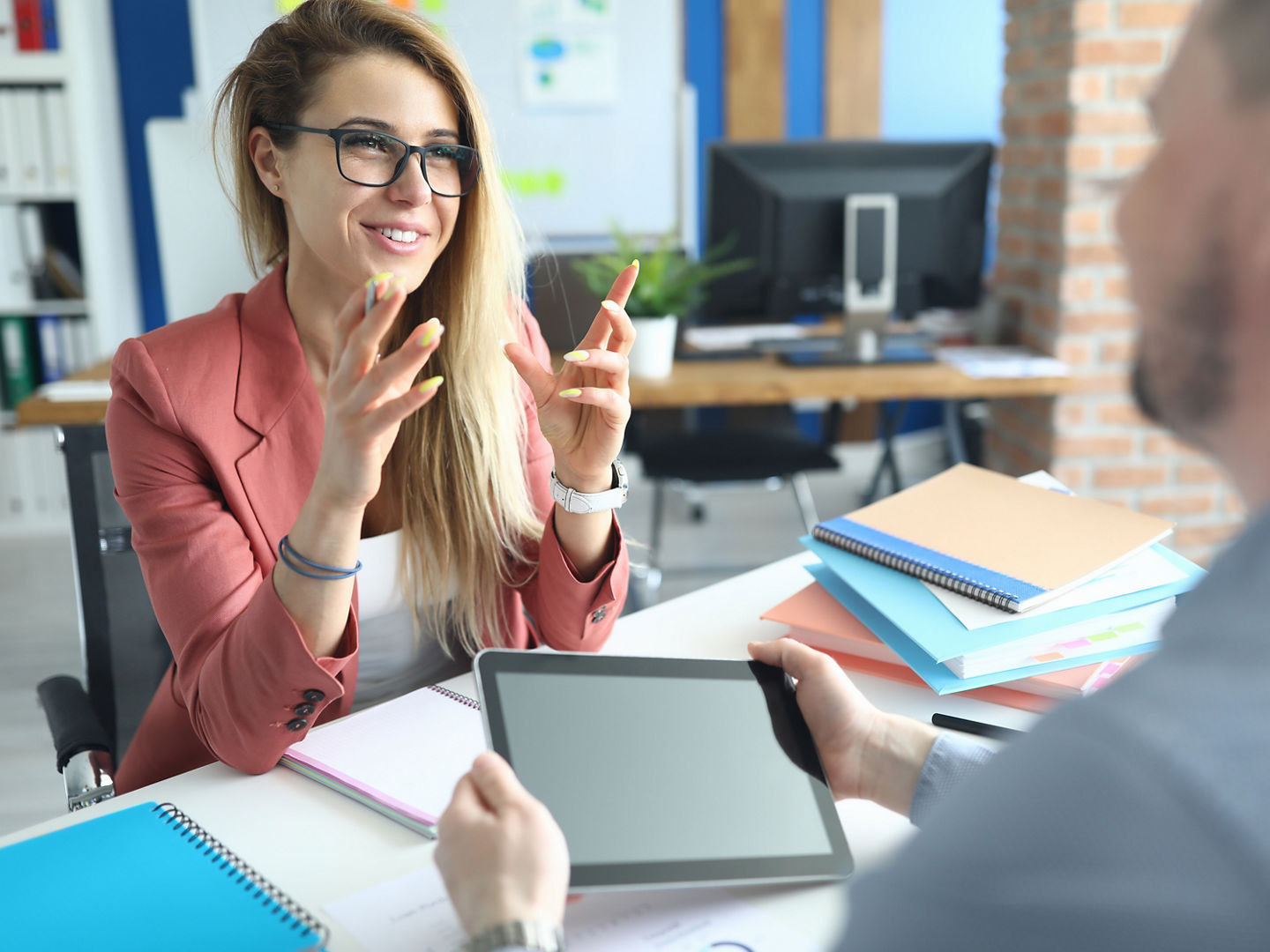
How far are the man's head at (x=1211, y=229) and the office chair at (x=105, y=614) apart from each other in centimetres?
116

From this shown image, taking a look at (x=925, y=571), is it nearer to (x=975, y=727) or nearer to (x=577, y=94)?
(x=975, y=727)

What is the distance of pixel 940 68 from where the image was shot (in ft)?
13.6

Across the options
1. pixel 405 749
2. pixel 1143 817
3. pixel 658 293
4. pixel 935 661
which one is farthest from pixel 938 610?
pixel 658 293

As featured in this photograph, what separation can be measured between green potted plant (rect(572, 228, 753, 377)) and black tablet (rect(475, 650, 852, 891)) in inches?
71.3

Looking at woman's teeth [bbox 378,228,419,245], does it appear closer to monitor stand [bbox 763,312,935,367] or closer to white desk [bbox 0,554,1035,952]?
white desk [bbox 0,554,1035,952]

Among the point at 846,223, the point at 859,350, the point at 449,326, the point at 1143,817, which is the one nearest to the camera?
the point at 1143,817

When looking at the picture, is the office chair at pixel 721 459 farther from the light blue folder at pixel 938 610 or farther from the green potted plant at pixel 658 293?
the light blue folder at pixel 938 610

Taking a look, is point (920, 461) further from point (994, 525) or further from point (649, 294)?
point (994, 525)

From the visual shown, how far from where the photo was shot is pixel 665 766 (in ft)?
2.68

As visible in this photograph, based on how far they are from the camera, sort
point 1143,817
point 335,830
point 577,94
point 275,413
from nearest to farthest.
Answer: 1. point 1143,817
2. point 335,830
3. point 275,413
4. point 577,94

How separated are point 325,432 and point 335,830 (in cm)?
35

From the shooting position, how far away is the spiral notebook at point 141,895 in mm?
734

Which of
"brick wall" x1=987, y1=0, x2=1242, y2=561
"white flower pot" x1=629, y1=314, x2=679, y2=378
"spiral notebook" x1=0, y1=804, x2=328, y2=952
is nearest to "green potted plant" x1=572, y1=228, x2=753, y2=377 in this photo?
"white flower pot" x1=629, y1=314, x2=679, y2=378

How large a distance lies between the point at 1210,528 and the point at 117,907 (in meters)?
2.84
